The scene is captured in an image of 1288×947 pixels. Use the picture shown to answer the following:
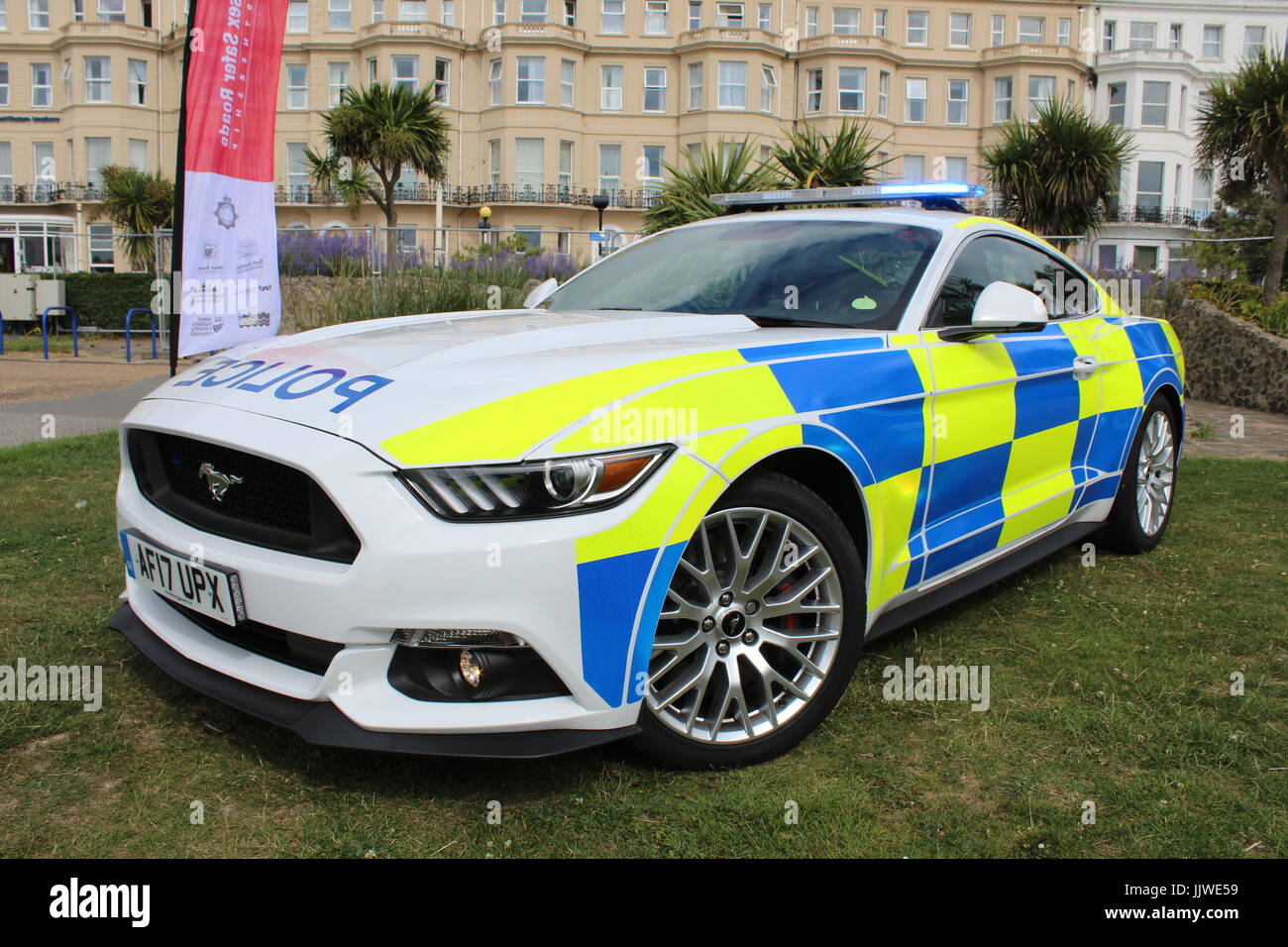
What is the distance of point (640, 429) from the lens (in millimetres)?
2352

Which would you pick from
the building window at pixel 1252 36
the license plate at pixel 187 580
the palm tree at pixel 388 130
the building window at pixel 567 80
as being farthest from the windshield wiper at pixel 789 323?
the building window at pixel 1252 36

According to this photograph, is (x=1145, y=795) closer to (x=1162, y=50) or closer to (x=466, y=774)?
(x=466, y=774)

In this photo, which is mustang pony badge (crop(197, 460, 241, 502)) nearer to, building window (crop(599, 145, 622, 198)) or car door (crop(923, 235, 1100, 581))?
car door (crop(923, 235, 1100, 581))

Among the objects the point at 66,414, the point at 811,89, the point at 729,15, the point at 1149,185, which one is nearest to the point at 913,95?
the point at 811,89

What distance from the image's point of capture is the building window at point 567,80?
39.4m

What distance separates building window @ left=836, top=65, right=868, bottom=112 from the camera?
4062 centimetres

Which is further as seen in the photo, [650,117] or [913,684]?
[650,117]

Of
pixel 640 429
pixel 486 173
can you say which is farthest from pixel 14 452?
pixel 486 173

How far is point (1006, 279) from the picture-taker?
13.0 feet

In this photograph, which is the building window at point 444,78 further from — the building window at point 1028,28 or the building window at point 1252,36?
the building window at point 1252,36

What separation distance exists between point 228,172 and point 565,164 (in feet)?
115

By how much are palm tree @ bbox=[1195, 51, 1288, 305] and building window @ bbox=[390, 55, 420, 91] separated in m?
31.1

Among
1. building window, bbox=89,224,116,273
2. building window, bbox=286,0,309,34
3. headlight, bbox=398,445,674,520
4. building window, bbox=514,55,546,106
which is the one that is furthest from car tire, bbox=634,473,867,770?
building window, bbox=286,0,309,34
